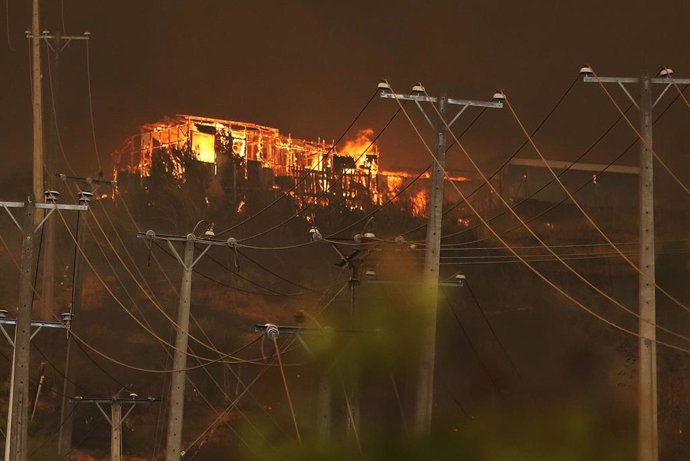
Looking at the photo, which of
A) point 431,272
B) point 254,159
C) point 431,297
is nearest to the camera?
point 431,297

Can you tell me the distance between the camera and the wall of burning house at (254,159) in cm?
7275

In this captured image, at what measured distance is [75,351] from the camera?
5941 centimetres

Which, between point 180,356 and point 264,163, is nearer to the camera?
point 180,356

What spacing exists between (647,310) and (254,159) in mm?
53265

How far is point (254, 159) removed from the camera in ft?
244

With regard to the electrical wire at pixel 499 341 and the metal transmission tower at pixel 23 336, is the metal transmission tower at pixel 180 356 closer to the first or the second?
the metal transmission tower at pixel 23 336

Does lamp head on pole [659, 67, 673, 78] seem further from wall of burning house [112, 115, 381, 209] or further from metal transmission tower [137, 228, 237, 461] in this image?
wall of burning house [112, 115, 381, 209]

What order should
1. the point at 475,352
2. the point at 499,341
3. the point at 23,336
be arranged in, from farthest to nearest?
the point at 499,341
the point at 475,352
the point at 23,336

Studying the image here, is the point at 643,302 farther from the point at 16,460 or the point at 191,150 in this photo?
the point at 191,150

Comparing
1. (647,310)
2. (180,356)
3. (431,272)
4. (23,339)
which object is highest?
(431,272)

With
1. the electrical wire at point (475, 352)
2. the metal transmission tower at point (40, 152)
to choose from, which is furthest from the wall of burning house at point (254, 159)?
the metal transmission tower at point (40, 152)

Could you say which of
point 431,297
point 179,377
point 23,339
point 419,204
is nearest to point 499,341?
point 419,204

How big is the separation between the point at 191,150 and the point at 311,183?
721cm

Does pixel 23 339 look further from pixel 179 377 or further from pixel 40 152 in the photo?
pixel 40 152
